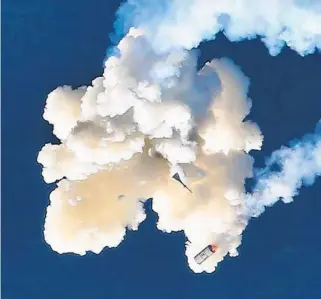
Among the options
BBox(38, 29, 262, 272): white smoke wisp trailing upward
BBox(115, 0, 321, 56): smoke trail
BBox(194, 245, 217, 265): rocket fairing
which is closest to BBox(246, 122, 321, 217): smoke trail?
BBox(38, 29, 262, 272): white smoke wisp trailing upward

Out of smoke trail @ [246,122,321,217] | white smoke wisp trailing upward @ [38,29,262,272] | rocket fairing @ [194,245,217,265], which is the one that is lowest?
rocket fairing @ [194,245,217,265]

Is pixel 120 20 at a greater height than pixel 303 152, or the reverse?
pixel 120 20

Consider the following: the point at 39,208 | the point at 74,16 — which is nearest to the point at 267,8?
the point at 74,16

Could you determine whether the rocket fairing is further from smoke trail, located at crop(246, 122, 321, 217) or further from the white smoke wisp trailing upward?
smoke trail, located at crop(246, 122, 321, 217)

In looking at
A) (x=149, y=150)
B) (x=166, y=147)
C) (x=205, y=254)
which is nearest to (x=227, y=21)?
(x=166, y=147)

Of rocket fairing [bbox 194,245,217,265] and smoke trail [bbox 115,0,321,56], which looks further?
rocket fairing [bbox 194,245,217,265]

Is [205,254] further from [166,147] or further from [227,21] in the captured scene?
[227,21]

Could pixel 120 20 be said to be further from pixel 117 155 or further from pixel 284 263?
pixel 284 263
